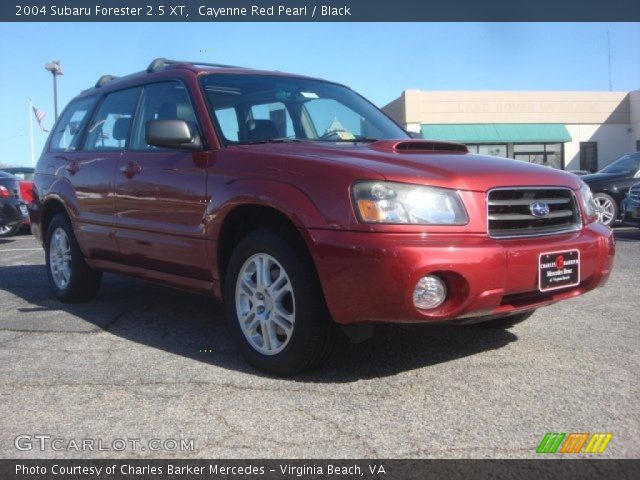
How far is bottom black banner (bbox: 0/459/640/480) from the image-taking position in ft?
7.82

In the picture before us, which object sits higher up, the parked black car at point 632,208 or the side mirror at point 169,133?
the side mirror at point 169,133

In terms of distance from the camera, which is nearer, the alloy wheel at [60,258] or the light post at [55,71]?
the alloy wheel at [60,258]

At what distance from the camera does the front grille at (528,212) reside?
11.0 ft

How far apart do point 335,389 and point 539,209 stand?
1.43m

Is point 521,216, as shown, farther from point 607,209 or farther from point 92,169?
point 607,209

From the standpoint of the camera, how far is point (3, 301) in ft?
19.4

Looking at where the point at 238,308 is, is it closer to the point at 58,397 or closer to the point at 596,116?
the point at 58,397

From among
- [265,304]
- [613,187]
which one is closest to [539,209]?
[265,304]

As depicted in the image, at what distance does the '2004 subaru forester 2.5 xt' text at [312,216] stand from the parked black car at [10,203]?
762 cm

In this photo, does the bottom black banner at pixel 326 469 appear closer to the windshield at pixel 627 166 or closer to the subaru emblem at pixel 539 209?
the subaru emblem at pixel 539 209

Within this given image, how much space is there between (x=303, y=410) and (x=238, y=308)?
0.91 metres

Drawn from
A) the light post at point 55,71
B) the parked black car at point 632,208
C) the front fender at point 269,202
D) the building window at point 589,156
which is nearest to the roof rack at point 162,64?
the front fender at point 269,202

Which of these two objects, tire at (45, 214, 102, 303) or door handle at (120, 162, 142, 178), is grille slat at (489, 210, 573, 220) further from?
tire at (45, 214, 102, 303)

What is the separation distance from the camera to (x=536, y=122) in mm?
35812
